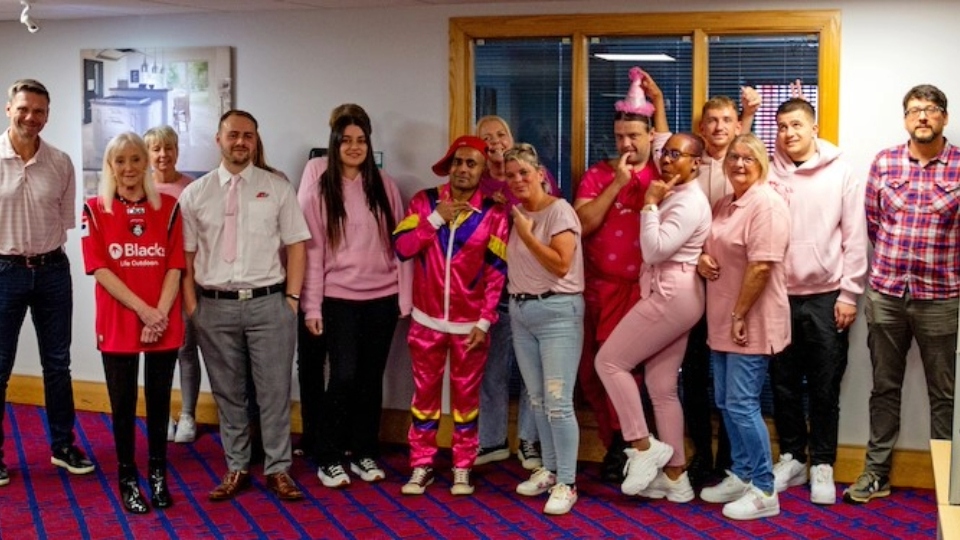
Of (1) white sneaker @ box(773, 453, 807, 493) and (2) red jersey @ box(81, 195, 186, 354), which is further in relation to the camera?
(1) white sneaker @ box(773, 453, 807, 493)

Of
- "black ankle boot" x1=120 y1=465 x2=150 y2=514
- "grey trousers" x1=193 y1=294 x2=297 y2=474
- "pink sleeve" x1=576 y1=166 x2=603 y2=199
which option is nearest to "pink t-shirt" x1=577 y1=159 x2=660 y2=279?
"pink sleeve" x1=576 y1=166 x2=603 y2=199

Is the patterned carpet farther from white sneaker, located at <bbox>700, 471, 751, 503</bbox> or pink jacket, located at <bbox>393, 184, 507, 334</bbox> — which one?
pink jacket, located at <bbox>393, 184, 507, 334</bbox>

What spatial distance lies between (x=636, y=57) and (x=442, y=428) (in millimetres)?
2009

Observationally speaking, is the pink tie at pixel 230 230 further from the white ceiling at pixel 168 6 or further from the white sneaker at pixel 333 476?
the white ceiling at pixel 168 6

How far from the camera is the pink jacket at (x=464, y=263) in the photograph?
5191 millimetres

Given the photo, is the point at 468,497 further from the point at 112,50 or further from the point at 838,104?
the point at 112,50

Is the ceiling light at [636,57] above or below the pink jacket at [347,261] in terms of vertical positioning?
above

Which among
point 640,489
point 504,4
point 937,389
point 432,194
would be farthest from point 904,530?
point 504,4

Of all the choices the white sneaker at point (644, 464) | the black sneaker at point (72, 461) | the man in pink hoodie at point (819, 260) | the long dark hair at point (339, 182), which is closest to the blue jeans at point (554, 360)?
the white sneaker at point (644, 464)

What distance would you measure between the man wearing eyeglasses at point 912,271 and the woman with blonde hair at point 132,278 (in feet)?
9.37

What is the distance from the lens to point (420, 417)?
5340 mm

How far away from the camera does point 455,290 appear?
5.20m

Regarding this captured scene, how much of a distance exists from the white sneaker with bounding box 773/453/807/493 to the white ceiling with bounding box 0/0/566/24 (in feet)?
7.79

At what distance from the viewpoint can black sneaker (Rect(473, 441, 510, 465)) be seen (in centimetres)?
572
